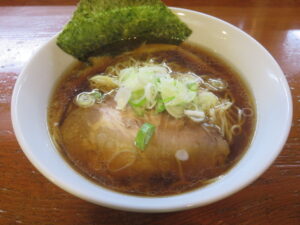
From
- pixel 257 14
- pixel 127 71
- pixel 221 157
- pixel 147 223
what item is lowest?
pixel 147 223

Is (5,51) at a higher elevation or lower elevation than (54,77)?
lower

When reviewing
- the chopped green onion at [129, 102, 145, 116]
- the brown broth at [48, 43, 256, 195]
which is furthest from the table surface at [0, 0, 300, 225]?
the chopped green onion at [129, 102, 145, 116]

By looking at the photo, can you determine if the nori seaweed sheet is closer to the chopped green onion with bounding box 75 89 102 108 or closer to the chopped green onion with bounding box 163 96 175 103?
the chopped green onion with bounding box 75 89 102 108

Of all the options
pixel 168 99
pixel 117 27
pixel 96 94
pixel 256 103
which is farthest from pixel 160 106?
pixel 117 27

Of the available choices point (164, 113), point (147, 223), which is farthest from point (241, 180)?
point (164, 113)

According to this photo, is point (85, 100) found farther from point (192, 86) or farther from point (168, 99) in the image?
point (192, 86)

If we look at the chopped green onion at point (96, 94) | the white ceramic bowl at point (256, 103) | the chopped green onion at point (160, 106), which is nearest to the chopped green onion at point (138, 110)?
the chopped green onion at point (160, 106)

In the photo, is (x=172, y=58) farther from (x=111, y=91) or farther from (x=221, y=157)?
(x=221, y=157)
